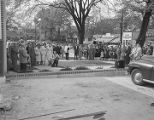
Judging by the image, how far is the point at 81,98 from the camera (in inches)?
276

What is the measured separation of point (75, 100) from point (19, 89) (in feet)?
7.81

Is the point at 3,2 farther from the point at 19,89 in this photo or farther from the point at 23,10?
the point at 23,10

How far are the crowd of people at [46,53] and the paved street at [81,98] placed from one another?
2196 mm

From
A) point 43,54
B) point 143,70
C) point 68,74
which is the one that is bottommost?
point 68,74

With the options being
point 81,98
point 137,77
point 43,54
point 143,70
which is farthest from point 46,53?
point 81,98

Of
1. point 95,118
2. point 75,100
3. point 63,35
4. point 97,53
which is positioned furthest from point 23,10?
point 63,35

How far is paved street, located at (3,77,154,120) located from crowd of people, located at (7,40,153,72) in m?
2.20

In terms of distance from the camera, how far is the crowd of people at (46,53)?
37.7ft

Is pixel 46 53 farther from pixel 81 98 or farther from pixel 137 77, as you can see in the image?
pixel 81 98

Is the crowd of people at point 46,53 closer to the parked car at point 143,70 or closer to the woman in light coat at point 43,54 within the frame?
the woman in light coat at point 43,54

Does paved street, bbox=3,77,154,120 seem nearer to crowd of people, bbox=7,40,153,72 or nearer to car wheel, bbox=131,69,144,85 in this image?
car wheel, bbox=131,69,144,85

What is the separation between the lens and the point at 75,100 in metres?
6.77

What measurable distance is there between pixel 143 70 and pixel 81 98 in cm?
300

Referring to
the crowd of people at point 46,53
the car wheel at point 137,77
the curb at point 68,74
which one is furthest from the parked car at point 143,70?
the crowd of people at point 46,53
